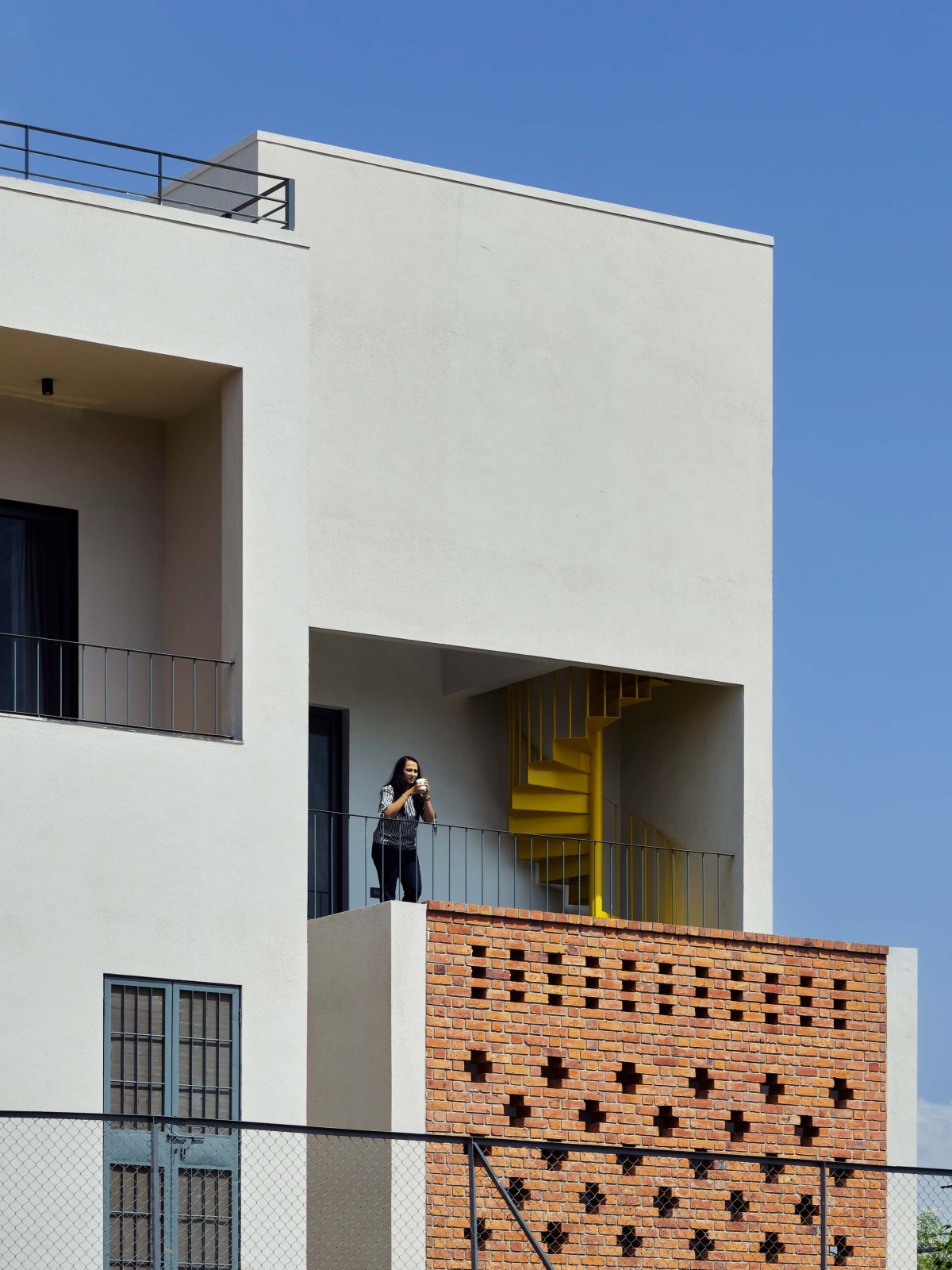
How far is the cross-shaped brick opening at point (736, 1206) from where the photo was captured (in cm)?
1585

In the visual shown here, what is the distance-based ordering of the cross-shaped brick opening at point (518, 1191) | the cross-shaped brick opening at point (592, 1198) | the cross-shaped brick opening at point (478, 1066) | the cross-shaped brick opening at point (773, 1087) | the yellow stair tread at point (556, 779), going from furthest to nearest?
the yellow stair tread at point (556, 779) < the cross-shaped brick opening at point (773, 1087) < the cross-shaped brick opening at point (592, 1198) < the cross-shaped brick opening at point (478, 1066) < the cross-shaped brick opening at point (518, 1191)

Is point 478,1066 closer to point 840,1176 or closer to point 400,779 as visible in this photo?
point 400,779

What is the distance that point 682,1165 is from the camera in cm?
1583

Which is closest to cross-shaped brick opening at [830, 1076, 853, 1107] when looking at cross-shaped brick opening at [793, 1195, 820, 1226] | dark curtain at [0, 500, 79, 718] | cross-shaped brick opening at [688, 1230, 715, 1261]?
cross-shaped brick opening at [793, 1195, 820, 1226]

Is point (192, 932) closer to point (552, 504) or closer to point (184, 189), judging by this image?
point (552, 504)

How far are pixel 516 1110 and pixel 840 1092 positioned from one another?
267 centimetres

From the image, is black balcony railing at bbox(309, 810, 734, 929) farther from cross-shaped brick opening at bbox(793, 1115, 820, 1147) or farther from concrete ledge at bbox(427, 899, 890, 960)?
cross-shaped brick opening at bbox(793, 1115, 820, 1147)

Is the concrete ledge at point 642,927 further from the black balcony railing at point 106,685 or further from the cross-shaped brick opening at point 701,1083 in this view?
the black balcony railing at point 106,685

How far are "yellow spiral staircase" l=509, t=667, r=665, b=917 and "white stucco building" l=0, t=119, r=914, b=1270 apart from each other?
34 mm

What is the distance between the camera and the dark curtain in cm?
1558

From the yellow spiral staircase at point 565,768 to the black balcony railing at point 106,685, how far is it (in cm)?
348

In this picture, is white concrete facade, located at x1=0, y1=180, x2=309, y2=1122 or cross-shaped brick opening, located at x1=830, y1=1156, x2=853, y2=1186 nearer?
white concrete facade, located at x1=0, y1=180, x2=309, y2=1122

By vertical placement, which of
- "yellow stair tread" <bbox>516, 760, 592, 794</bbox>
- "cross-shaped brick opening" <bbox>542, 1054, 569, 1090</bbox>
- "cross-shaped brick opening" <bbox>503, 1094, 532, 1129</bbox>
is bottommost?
"cross-shaped brick opening" <bbox>503, 1094, 532, 1129</bbox>

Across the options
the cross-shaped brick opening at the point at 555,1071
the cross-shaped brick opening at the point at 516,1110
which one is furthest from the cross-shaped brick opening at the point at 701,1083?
the cross-shaped brick opening at the point at 516,1110
